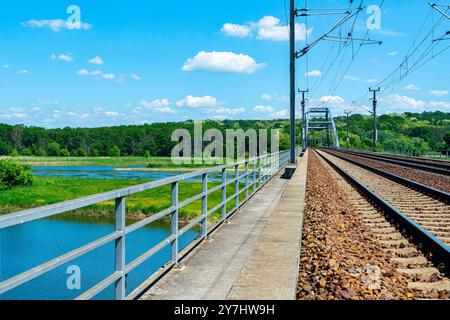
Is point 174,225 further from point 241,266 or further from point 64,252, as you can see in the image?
point 64,252

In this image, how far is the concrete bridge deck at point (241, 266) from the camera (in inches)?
181

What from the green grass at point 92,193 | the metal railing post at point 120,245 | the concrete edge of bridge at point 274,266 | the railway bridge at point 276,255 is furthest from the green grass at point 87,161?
the metal railing post at point 120,245

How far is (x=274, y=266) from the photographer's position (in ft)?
18.1

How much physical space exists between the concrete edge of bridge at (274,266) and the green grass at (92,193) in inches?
1235

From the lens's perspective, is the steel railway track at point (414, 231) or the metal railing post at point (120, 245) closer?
the metal railing post at point (120, 245)

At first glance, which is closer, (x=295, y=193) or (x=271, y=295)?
(x=271, y=295)


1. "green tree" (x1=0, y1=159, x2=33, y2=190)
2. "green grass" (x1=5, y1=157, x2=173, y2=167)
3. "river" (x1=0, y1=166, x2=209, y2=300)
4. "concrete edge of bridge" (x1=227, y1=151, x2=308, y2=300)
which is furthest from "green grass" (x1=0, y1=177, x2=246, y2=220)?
"green grass" (x1=5, y1=157, x2=173, y2=167)

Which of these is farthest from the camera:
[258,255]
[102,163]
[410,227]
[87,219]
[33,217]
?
[102,163]

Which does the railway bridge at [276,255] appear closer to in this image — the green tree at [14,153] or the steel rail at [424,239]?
the steel rail at [424,239]

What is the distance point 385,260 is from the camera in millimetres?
6719

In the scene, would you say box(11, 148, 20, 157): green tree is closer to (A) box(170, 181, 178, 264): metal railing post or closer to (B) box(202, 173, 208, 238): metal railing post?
(B) box(202, 173, 208, 238): metal railing post

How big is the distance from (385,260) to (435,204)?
7357 millimetres

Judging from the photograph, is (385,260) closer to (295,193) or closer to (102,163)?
(295,193)
